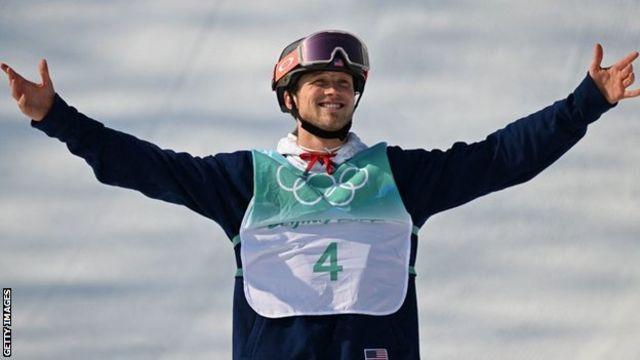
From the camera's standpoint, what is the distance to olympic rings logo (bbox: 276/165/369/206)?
1245 centimetres

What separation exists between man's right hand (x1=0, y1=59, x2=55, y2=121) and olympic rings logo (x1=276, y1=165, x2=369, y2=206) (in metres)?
1.86

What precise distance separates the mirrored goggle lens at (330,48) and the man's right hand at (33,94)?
80.1 inches

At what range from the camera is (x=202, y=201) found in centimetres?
1260

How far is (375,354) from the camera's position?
12.1m

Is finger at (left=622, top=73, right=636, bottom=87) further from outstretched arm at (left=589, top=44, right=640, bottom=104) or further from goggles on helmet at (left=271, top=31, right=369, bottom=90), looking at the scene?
goggles on helmet at (left=271, top=31, right=369, bottom=90)

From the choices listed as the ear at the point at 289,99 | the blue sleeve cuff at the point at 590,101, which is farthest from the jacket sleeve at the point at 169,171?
the blue sleeve cuff at the point at 590,101

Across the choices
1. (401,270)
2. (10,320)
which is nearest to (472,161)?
(401,270)

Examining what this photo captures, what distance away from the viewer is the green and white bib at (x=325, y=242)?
12188mm

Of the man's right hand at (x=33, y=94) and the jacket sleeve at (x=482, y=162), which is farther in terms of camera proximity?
the jacket sleeve at (x=482, y=162)

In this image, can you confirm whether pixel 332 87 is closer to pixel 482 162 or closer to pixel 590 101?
pixel 482 162

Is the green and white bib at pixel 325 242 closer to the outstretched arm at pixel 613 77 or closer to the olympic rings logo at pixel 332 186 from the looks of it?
the olympic rings logo at pixel 332 186

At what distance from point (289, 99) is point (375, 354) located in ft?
7.52

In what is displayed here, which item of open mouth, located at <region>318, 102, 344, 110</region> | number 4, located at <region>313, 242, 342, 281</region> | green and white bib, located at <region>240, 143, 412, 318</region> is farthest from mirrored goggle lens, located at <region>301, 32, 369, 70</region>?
number 4, located at <region>313, 242, 342, 281</region>

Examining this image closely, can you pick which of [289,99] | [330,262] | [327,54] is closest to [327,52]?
[327,54]
